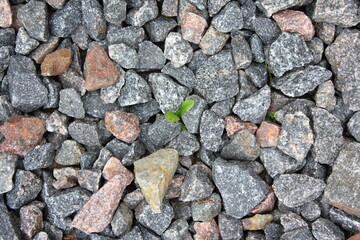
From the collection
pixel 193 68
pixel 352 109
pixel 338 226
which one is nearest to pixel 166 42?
pixel 193 68

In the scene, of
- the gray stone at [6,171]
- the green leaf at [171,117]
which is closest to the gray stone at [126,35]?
the green leaf at [171,117]

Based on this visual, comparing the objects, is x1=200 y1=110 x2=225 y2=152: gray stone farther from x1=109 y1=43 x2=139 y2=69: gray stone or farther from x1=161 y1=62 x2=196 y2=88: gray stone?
x1=109 y1=43 x2=139 y2=69: gray stone

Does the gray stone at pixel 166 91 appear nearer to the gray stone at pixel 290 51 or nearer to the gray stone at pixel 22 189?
the gray stone at pixel 290 51

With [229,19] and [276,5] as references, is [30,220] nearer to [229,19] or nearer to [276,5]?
[229,19]

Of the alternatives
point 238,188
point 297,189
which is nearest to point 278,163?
point 297,189

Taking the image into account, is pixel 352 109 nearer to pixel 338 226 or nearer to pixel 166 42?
pixel 338 226

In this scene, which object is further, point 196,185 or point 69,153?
point 69,153
